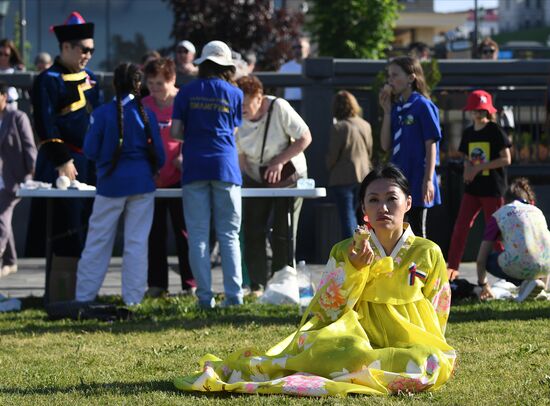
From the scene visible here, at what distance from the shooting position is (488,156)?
36.7 feet

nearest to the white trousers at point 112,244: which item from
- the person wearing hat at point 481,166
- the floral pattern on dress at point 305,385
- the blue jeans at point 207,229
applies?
the blue jeans at point 207,229

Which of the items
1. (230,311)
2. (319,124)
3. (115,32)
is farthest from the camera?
(115,32)

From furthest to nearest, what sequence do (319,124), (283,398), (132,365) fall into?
(319,124)
(132,365)
(283,398)

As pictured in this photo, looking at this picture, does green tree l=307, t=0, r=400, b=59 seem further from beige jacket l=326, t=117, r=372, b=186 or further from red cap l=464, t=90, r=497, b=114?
red cap l=464, t=90, r=497, b=114

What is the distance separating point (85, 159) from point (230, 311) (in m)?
2.02

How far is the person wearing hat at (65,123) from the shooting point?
A: 10.4 metres

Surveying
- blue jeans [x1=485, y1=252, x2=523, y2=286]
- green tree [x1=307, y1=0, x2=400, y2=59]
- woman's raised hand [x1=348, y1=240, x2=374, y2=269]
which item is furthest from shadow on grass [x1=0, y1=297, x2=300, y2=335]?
green tree [x1=307, y1=0, x2=400, y2=59]

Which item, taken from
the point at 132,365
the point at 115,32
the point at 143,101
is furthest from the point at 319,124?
the point at 115,32

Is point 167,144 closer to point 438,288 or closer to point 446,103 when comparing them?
point 446,103

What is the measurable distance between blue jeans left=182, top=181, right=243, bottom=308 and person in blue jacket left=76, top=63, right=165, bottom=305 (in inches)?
15.1

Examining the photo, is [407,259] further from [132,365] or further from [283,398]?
[132,365]

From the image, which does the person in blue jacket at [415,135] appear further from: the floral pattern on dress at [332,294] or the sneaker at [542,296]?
the floral pattern on dress at [332,294]

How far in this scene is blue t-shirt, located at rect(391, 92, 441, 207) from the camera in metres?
9.93

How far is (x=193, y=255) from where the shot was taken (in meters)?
10.1
